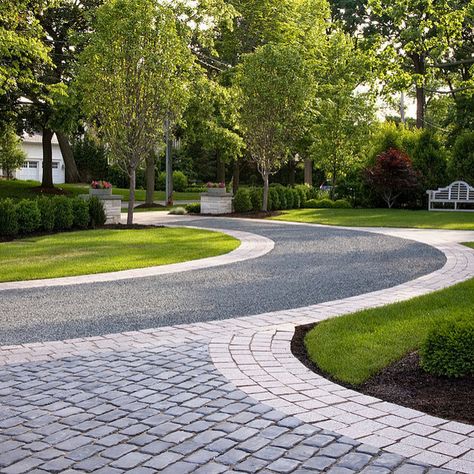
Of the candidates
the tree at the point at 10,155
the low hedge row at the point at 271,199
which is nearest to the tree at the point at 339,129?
the low hedge row at the point at 271,199

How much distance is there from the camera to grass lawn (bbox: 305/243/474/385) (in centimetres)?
438

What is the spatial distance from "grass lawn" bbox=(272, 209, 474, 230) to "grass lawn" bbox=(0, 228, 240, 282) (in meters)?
5.21

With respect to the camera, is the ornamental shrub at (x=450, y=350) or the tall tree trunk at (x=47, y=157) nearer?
the ornamental shrub at (x=450, y=350)

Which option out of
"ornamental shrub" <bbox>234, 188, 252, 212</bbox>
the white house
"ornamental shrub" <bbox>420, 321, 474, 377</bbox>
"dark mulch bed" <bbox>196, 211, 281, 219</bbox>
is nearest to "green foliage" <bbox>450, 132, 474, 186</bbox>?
"dark mulch bed" <bbox>196, 211, 281, 219</bbox>

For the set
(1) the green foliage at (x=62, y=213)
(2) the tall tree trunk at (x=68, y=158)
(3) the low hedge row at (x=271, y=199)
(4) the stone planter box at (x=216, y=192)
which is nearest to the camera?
(1) the green foliage at (x=62, y=213)

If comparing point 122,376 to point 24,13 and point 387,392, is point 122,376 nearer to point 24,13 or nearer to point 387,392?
point 387,392

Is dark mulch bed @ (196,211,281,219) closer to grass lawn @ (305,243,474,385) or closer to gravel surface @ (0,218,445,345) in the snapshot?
gravel surface @ (0,218,445,345)

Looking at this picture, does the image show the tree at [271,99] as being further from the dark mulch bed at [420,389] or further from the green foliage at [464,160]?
the dark mulch bed at [420,389]

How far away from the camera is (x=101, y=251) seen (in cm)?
1105

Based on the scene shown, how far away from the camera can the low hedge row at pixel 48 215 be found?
43.5 ft

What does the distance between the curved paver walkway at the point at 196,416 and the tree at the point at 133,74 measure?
447 inches

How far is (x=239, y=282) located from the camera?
27.0ft

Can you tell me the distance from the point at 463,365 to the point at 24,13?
1598 centimetres

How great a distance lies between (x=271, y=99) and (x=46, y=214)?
9774 millimetres
